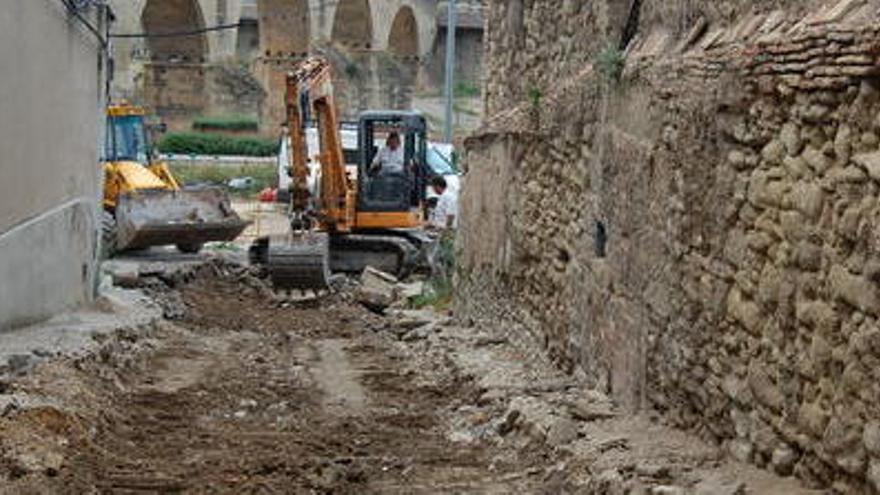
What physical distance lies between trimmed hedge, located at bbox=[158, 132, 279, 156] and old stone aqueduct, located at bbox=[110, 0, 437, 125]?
2.66 feet

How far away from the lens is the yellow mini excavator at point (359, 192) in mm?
21781

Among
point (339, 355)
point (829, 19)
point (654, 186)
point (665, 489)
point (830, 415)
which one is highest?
point (829, 19)

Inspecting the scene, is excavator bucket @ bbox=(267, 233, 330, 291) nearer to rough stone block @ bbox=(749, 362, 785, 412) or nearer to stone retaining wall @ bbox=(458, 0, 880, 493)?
stone retaining wall @ bbox=(458, 0, 880, 493)

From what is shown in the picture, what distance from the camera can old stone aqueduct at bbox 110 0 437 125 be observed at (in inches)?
1420

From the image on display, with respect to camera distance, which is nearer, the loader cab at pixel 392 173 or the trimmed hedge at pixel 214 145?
the loader cab at pixel 392 173

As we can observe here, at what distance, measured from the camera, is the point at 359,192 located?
900 inches

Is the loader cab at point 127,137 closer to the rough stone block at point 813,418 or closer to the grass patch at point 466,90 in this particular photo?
the rough stone block at point 813,418

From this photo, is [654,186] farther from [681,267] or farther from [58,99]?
[58,99]

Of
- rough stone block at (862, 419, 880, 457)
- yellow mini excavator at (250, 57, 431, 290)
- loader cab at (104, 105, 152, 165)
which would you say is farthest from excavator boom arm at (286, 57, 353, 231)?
rough stone block at (862, 419, 880, 457)

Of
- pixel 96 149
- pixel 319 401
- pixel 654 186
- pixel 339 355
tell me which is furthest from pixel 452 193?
pixel 654 186

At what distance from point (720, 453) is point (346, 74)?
36.5 metres

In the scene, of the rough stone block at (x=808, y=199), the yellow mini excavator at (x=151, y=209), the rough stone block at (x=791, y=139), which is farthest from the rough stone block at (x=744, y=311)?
the yellow mini excavator at (x=151, y=209)

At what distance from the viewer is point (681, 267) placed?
7809 mm

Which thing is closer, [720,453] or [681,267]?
[720,453]
